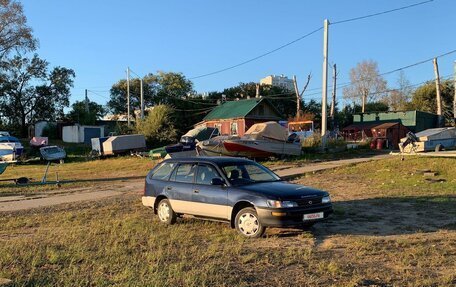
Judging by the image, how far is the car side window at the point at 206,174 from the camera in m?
10.1

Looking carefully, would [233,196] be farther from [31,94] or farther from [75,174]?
[31,94]

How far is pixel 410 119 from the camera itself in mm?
51188

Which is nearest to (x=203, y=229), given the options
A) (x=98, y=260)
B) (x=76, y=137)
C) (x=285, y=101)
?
(x=98, y=260)

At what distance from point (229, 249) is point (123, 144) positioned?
34.0 metres

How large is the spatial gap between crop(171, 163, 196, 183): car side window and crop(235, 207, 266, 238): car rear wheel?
164 cm

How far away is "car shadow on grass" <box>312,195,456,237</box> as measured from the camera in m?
9.58

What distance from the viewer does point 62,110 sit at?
7206 centimetres

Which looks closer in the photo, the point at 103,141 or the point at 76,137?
the point at 103,141

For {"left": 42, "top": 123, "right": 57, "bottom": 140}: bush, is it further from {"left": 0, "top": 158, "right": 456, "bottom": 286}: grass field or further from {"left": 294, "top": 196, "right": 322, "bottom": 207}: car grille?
{"left": 294, "top": 196, "right": 322, "bottom": 207}: car grille

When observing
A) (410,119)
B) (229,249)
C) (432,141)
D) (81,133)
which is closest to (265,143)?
(432,141)

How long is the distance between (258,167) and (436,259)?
14.7 ft

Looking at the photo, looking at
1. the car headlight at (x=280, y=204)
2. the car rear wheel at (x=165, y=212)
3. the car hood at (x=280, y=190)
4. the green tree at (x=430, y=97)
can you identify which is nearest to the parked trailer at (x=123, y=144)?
the car rear wheel at (x=165, y=212)

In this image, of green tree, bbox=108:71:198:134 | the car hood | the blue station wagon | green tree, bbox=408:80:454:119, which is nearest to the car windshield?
the blue station wagon

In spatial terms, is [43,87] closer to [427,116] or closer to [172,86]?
[172,86]
